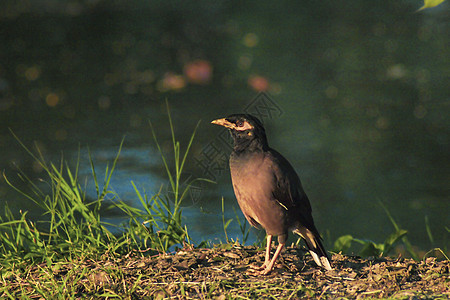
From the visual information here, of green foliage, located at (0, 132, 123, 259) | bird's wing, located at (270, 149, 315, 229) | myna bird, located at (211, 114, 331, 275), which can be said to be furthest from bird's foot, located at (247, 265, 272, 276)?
green foliage, located at (0, 132, 123, 259)

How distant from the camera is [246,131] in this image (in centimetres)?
438

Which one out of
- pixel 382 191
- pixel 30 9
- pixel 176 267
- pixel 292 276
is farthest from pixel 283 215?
pixel 30 9

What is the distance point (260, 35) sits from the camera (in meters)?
13.6

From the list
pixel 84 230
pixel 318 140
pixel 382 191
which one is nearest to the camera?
pixel 84 230

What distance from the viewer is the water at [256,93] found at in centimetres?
690

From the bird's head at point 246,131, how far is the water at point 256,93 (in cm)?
81

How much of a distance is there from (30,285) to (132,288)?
0.77m

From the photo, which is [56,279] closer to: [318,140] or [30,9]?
[318,140]

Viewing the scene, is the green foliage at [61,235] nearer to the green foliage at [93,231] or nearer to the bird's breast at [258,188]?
the green foliage at [93,231]

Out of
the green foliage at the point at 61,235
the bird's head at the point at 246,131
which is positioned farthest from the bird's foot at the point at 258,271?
the green foliage at the point at 61,235

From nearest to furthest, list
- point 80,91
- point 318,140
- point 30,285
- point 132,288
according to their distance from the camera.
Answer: point 132,288 → point 30,285 → point 318,140 → point 80,91

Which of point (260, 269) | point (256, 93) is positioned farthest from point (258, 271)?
point (256, 93)

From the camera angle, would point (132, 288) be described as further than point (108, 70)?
No

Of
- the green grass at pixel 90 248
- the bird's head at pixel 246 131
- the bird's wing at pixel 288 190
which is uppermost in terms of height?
the bird's head at pixel 246 131
